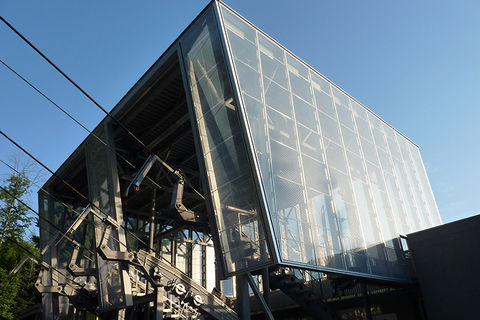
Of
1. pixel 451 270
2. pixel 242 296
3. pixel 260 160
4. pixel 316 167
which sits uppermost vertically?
pixel 316 167

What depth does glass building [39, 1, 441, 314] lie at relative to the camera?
12859mm

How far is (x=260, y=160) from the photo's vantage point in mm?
12938

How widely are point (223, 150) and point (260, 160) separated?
5.65 ft

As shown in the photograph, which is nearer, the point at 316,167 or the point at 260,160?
the point at 260,160

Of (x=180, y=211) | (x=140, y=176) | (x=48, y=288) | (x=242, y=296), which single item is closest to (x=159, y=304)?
(x=180, y=211)

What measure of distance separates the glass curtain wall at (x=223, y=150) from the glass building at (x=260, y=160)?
0.04m

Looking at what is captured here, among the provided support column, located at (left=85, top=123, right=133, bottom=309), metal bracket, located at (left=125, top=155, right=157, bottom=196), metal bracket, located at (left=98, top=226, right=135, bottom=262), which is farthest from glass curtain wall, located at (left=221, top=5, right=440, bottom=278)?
support column, located at (left=85, top=123, right=133, bottom=309)

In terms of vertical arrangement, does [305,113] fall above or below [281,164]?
above

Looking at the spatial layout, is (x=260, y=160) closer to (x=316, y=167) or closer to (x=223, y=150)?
(x=223, y=150)

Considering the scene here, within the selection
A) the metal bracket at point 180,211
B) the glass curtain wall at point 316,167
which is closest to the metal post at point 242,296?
the glass curtain wall at point 316,167

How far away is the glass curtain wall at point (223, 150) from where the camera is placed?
12.5 meters

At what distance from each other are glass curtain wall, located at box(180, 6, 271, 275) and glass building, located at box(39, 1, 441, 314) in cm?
4

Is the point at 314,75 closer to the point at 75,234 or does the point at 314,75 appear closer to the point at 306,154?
the point at 306,154

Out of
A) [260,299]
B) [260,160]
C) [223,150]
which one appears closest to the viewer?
[260,299]
